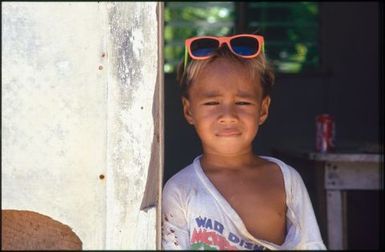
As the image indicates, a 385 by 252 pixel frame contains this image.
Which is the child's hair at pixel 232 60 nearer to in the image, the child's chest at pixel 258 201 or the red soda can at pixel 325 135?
the child's chest at pixel 258 201

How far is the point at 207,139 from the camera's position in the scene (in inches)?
99.5

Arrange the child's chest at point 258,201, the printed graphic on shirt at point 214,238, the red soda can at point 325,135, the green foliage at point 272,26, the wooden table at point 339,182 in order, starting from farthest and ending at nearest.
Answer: the green foliage at point 272,26 < the red soda can at point 325,135 < the wooden table at point 339,182 < the child's chest at point 258,201 < the printed graphic on shirt at point 214,238

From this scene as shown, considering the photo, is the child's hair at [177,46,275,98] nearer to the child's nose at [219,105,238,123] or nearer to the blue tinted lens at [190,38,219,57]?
the blue tinted lens at [190,38,219,57]

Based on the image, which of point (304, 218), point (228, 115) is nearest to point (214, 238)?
point (304, 218)

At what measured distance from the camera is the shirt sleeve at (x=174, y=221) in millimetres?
2295

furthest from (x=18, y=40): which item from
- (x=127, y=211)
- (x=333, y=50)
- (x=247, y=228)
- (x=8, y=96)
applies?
(x=333, y=50)

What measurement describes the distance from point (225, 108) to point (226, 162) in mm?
212

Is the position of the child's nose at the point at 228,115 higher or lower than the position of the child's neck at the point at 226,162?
higher

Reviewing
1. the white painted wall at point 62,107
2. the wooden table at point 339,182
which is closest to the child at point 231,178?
the white painted wall at point 62,107

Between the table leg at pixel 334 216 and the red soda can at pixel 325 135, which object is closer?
the table leg at pixel 334 216

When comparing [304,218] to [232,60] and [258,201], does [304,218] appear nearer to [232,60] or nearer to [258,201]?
[258,201]

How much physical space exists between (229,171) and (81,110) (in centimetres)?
64

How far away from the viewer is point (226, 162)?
2.55 m

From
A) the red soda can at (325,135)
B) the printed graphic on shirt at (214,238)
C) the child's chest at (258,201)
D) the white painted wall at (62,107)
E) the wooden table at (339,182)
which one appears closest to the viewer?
the white painted wall at (62,107)
